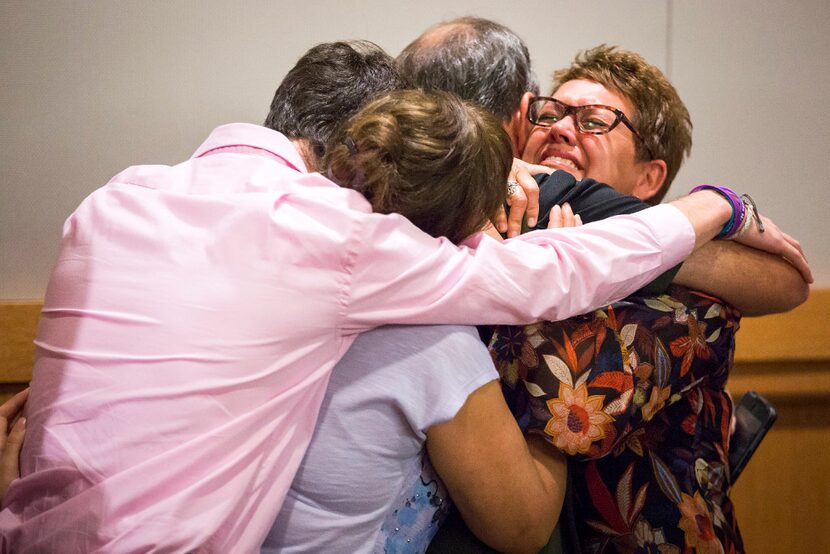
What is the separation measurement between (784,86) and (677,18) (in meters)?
0.38

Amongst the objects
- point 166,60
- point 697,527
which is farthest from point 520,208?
point 166,60

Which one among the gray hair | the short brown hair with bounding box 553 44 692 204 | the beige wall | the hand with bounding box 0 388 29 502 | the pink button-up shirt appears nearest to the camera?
the pink button-up shirt

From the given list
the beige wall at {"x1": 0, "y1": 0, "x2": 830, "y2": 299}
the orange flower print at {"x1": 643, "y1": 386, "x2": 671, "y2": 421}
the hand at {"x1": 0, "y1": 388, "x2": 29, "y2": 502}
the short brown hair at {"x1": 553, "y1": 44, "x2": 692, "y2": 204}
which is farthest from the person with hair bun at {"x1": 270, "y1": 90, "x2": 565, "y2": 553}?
the beige wall at {"x1": 0, "y1": 0, "x2": 830, "y2": 299}

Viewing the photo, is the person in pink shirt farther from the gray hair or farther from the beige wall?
the beige wall

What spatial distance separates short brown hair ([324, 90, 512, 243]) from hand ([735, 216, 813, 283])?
542 millimetres

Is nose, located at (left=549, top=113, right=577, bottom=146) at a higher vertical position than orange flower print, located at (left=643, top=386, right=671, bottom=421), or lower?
higher

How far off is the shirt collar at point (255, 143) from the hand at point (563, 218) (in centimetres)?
42

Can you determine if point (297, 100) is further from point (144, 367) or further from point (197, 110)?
point (197, 110)

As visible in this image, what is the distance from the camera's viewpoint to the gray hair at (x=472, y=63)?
1487 mm

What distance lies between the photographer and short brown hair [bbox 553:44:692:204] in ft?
5.59

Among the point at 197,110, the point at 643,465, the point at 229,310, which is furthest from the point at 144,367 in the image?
the point at 197,110

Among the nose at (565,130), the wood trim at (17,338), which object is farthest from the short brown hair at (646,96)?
the wood trim at (17,338)

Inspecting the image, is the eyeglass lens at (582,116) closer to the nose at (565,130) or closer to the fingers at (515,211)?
the nose at (565,130)

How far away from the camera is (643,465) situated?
1271 mm
